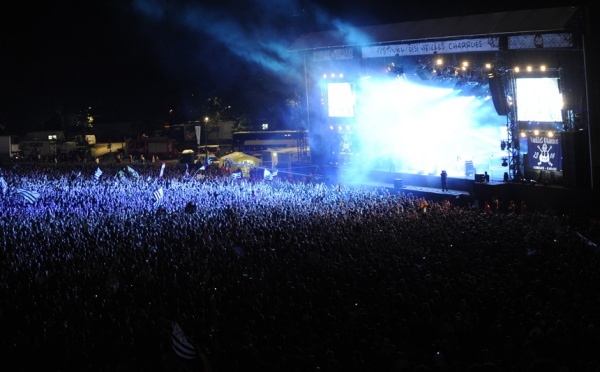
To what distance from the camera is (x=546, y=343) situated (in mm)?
6977

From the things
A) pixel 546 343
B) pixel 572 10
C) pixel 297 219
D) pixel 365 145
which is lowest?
pixel 546 343

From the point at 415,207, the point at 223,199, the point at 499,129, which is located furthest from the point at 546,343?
the point at 499,129

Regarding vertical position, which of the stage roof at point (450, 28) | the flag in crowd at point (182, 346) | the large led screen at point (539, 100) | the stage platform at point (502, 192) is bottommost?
the flag in crowd at point (182, 346)

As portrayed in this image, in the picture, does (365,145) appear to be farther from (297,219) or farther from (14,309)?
(14,309)

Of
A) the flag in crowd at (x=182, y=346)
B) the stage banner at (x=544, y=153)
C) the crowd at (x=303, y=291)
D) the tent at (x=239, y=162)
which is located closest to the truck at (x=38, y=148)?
the tent at (x=239, y=162)

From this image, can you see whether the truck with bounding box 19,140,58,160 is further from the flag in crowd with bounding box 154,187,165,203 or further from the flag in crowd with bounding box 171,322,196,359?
the flag in crowd with bounding box 171,322,196,359

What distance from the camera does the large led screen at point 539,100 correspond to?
19.8 m

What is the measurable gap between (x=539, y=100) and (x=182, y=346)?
55.9 feet

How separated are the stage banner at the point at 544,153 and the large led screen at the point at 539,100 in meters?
0.70

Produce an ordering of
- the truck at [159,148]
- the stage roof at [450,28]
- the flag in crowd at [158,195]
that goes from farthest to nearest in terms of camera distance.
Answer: the truck at [159,148] < the stage roof at [450,28] < the flag in crowd at [158,195]

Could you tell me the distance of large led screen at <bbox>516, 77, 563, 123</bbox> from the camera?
65.1 feet

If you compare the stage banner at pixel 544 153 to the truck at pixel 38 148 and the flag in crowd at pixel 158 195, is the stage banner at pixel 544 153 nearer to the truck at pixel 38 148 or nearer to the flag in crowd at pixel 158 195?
the flag in crowd at pixel 158 195

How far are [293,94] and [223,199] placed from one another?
1081 inches

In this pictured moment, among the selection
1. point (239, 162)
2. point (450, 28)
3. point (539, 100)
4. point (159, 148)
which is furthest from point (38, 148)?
point (539, 100)
